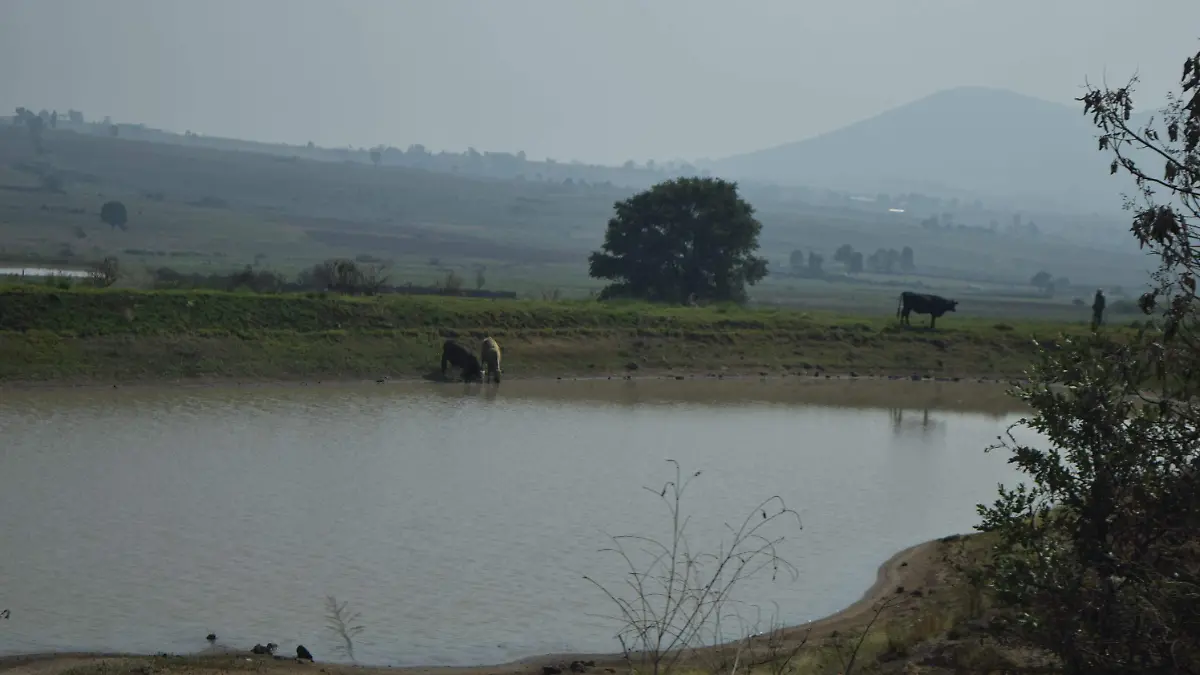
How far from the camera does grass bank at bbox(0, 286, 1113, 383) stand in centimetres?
2723

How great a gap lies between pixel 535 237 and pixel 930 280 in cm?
6026

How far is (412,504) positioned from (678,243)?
108 feet

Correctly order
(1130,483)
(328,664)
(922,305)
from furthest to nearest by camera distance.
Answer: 1. (922,305)
2. (328,664)
3. (1130,483)

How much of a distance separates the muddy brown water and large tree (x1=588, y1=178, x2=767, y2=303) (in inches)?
782

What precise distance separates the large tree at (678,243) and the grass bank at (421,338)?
27.0ft

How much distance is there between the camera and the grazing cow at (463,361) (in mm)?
29562

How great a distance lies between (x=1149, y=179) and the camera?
811 centimetres

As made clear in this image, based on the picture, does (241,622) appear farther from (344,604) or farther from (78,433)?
(78,433)

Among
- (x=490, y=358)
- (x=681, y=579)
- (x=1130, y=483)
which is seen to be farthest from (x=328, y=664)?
(x=490, y=358)

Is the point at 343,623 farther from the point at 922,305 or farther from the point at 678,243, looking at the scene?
the point at 678,243

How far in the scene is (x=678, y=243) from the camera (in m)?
48.6

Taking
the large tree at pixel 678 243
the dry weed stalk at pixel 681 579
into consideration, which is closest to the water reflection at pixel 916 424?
the dry weed stalk at pixel 681 579

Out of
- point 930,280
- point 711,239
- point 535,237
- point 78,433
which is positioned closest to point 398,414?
point 78,433

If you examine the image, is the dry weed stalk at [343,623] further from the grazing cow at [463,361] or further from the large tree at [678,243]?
the large tree at [678,243]
